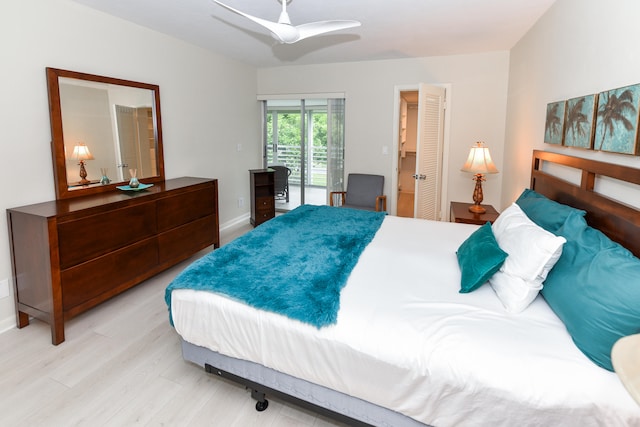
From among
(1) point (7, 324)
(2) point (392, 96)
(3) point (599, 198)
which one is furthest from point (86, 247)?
(2) point (392, 96)

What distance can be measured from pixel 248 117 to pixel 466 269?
4497 mm

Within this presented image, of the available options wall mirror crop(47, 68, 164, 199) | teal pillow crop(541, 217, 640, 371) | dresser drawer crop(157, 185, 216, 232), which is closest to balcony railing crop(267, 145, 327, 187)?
dresser drawer crop(157, 185, 216, 232)

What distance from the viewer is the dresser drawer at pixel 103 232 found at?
2467 mm

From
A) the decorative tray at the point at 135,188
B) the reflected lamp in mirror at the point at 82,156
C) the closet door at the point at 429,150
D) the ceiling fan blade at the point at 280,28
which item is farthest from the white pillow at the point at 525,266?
the reflected lamp in mirror at the point at 82,156

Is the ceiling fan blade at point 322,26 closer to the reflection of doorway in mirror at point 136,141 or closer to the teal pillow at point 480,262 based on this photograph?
the teal pillow at point 480,262

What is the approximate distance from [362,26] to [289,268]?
2593 mm

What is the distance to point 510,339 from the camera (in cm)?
144

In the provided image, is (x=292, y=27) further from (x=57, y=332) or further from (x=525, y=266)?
(x=57, y=332)

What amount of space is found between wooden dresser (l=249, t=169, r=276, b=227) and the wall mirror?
1.52 m

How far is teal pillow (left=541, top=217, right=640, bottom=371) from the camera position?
124 centimetres

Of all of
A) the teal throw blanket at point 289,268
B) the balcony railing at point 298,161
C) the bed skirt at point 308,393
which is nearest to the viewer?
the bed skirt at point 308,393

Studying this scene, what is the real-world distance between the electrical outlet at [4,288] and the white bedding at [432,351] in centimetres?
162

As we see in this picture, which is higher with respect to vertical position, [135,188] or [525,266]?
[135,188]

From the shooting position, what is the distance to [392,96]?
195 inches
